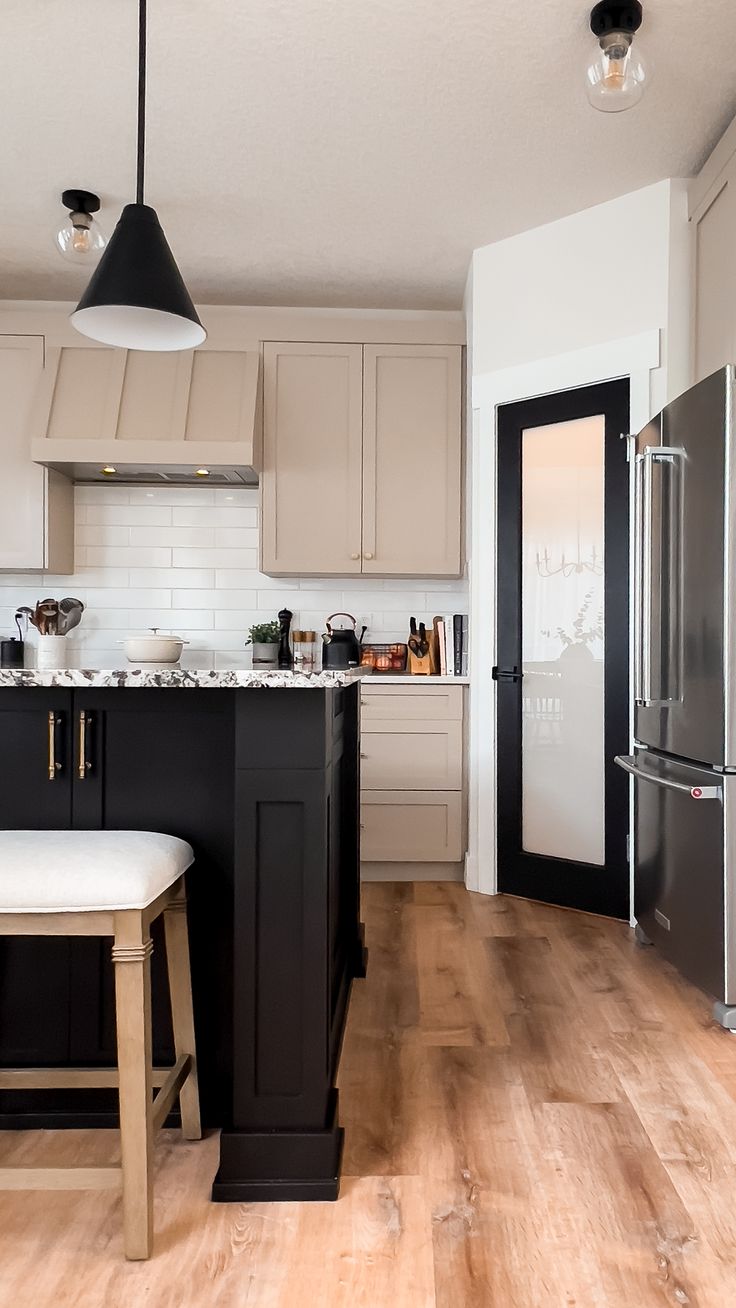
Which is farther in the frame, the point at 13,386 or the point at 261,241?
the point at 13,386

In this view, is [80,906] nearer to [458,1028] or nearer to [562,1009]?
[458,1028]

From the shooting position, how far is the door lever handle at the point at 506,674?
12.4 feet

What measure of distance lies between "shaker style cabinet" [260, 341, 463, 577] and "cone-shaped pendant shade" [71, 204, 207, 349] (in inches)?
83.1

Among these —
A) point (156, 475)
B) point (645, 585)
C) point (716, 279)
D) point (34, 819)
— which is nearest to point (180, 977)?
point (34, 819)

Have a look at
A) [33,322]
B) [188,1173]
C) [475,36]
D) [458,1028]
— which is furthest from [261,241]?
[188,1173]

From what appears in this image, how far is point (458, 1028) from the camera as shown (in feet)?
8.05

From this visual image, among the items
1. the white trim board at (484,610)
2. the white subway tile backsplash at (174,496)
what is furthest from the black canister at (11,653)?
the white trim board at (484,610)

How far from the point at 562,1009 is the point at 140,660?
5.13ft

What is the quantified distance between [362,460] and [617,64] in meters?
2.18

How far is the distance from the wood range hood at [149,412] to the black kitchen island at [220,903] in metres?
2.50

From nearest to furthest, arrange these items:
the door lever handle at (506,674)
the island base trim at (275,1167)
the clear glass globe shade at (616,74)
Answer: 1. the island base trim at (275,1167)
2. the clear glass globe shade at (616,74)
3. the door lever handle at (506,674)

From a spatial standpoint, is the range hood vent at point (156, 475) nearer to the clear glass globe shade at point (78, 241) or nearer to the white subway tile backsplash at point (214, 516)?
the white subway tile backsplash at point (214, 516)

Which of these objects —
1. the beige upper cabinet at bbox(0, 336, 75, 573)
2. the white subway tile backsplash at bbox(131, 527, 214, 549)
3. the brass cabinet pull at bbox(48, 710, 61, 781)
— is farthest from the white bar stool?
the white subway tile backsplash at bbox(131, 527, 214, 549)

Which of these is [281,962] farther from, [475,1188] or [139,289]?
[139,289]
